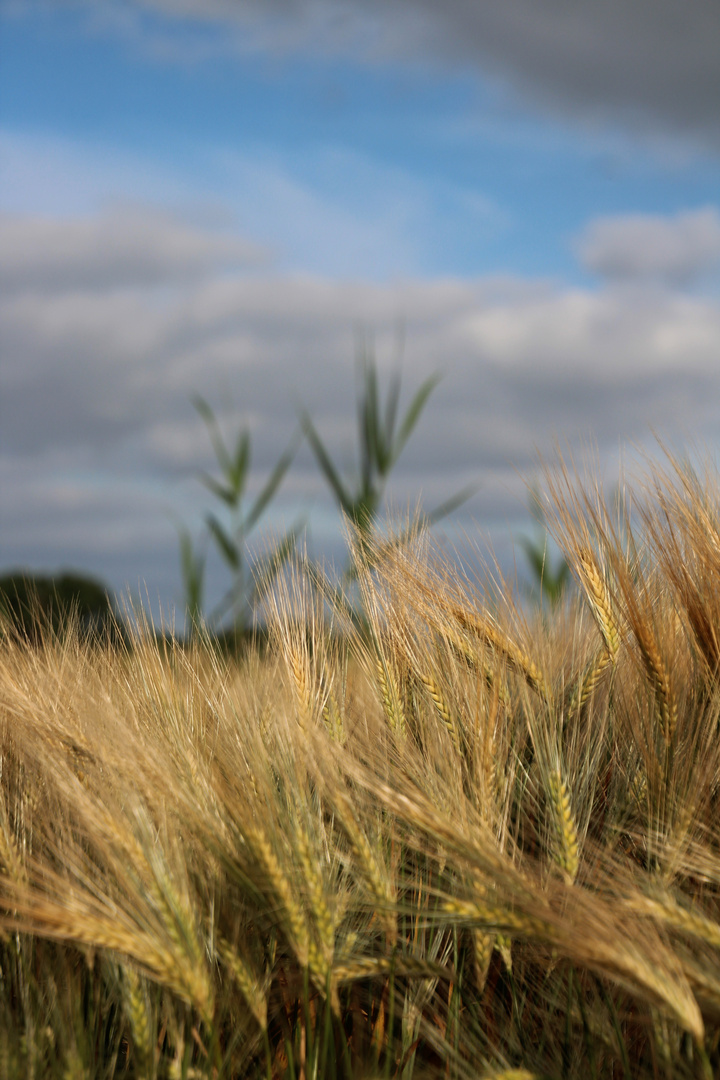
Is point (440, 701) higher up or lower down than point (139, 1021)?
higher up

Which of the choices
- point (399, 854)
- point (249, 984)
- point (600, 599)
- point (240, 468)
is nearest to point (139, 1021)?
point (249, 984)

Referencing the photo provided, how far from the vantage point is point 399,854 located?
1.57m

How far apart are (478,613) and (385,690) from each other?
0.28 meters

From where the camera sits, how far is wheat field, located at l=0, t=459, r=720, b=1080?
1.20 m

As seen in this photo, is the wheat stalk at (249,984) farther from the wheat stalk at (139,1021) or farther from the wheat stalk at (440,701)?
the wheat stalk at (440,701)

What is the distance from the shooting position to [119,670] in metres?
2.55

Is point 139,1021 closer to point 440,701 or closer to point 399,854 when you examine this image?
point 399,854

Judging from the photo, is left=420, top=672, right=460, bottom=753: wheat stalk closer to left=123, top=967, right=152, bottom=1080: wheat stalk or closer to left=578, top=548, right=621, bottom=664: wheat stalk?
left=578, top=548, right=621, bottom=664: wheat stalk

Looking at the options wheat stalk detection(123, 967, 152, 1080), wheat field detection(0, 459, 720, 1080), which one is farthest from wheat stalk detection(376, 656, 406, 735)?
wheat stalk detection(123, 967, 152, 1080)

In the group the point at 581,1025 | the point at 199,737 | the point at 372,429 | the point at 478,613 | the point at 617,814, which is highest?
the point at 372,429

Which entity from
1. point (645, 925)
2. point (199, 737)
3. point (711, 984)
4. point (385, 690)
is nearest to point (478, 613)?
point (385, 690)

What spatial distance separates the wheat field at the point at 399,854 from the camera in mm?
1203

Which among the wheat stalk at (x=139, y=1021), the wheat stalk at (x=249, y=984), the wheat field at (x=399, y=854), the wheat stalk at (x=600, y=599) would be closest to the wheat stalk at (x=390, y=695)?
the wheat field at (x=399, y=854)

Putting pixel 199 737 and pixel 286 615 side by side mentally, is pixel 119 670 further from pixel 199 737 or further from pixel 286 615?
pixel 286 615
